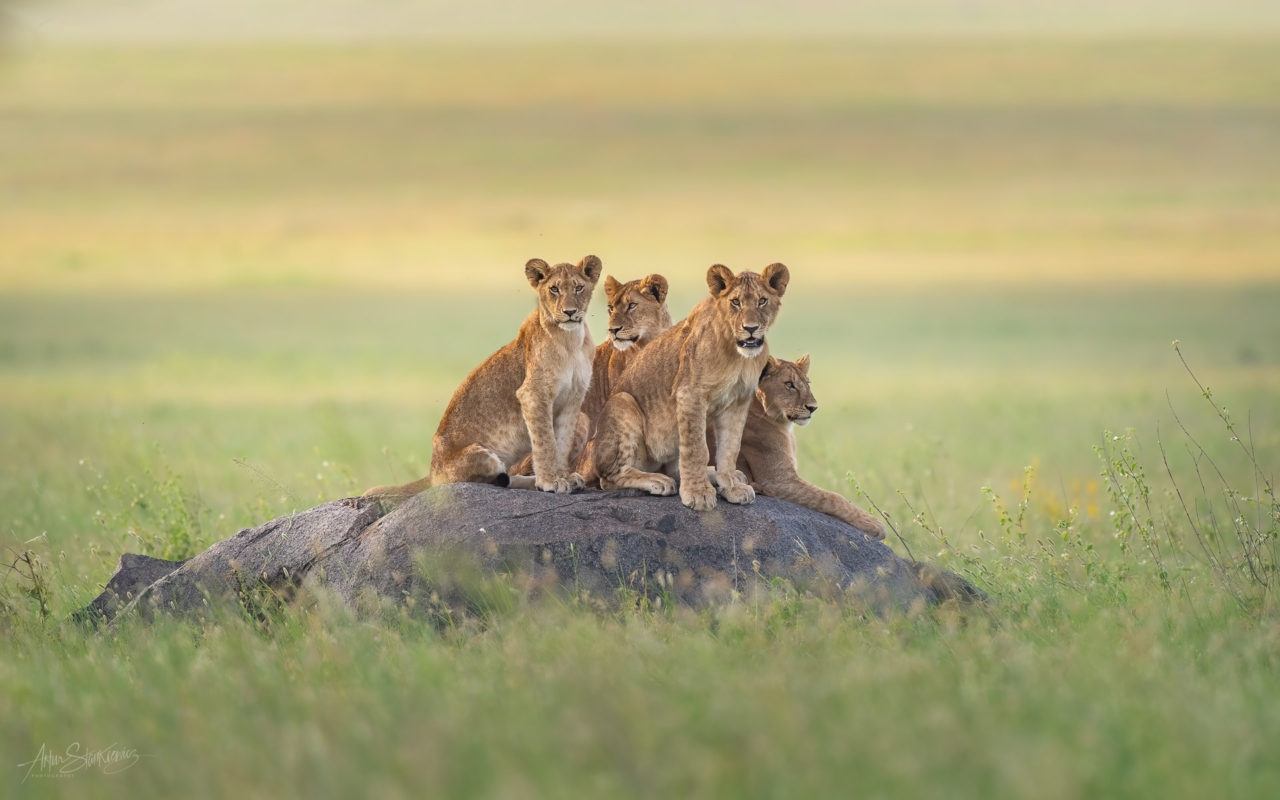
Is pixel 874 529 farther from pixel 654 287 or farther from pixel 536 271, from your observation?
pixel 536 271

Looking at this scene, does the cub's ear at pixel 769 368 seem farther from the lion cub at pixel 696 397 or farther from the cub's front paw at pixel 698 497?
the cub's front paw at pixel 698 497

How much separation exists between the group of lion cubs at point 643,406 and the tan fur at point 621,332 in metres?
0.01

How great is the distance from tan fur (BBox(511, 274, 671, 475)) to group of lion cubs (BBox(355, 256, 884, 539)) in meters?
0.01

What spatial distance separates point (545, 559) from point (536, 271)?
200 cm

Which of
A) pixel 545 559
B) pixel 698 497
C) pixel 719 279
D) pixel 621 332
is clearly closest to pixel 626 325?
pixel 621 332

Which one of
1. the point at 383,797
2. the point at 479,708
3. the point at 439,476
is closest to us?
the point at 383,797

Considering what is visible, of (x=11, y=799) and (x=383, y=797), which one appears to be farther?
(x=11, y=799)

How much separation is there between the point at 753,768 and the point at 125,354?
3998cm

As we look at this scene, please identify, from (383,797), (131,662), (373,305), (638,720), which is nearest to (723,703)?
(638,720)

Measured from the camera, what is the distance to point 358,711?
6.22 meters

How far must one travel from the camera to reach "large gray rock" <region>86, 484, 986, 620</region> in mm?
8320

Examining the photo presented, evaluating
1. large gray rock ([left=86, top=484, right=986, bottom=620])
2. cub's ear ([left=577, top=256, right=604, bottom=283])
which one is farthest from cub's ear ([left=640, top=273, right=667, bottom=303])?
large gray rock ([left=86, top=484, right=986, bottom=620])

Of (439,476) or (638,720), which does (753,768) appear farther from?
(439,476)

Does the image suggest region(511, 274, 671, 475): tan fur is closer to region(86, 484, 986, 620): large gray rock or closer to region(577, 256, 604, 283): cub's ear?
region(577, 256, 604, 283): cub's ear
